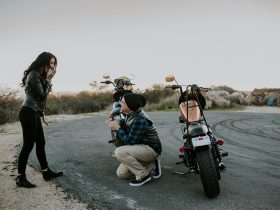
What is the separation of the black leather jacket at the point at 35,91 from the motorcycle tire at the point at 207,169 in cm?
246

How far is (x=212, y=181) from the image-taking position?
3.98 meters

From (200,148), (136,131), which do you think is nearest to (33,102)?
(136,131)

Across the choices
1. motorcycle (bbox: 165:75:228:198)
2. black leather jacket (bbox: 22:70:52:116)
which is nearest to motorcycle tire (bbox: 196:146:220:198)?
motorcycle (bbox: 165:75:228:198)

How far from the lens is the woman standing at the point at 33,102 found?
4754mm

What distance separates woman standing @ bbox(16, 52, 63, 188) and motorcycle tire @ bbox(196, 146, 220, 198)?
8.15 ft

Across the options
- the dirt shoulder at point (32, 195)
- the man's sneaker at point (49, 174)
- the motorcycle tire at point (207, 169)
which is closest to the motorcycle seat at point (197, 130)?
the motorcycle tire at point (207, 169)

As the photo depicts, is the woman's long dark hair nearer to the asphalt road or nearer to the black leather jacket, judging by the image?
the black leather jacket

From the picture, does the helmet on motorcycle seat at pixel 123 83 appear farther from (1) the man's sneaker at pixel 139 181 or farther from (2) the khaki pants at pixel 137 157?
(1) the man's sneaker at pixel 139 181

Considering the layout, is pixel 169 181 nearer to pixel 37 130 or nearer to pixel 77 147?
pixel 37 130

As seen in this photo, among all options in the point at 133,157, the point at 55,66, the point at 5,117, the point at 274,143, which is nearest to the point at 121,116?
the point at 133,157

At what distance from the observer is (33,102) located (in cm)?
484

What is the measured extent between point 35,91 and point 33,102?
0.21 m

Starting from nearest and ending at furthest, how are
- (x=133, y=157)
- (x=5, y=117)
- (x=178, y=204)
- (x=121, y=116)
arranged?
(x=178, y=204)
(x=133, y=157)
(x=121, y=116)
(x=5, y=117)

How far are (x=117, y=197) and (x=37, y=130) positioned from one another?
5.60 feet
